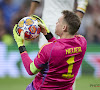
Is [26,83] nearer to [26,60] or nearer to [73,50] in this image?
[26,60]

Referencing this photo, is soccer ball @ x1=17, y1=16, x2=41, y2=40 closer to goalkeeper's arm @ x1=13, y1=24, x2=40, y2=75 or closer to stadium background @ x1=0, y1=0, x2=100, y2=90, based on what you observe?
goalkeeper's arm @ x1=13, y1=24, x2=40, y2=75

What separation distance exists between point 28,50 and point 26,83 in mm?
1016

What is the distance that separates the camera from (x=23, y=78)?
6.90 meters

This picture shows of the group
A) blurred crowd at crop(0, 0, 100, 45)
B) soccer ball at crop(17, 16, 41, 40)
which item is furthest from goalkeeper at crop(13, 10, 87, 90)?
blurred crowd at crop(0, 0, 100, 45)

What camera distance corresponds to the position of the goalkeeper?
2848mm

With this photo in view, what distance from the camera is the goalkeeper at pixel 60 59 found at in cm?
285

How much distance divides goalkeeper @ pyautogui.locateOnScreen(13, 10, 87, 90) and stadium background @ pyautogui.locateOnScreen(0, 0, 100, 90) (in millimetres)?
2940

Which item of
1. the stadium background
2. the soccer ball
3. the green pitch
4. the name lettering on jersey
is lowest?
the green pitch

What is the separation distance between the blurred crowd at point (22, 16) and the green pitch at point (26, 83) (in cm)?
176

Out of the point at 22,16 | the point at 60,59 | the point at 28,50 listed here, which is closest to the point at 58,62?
the point at 60,59

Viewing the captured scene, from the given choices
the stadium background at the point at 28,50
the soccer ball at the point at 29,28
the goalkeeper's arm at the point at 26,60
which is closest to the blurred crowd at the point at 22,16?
the stadium background at the point at 28,50

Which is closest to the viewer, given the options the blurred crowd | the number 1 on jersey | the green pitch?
the number 1 on jersey

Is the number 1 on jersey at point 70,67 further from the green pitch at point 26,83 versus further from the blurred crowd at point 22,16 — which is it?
the blurred crowd at point 22,16

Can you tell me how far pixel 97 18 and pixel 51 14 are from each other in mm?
5717
